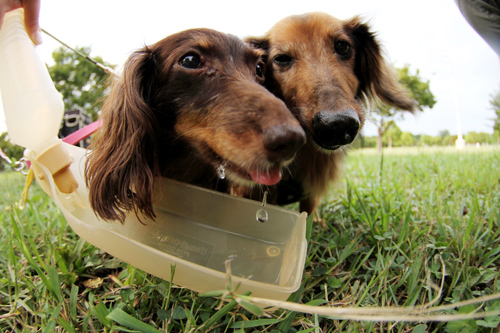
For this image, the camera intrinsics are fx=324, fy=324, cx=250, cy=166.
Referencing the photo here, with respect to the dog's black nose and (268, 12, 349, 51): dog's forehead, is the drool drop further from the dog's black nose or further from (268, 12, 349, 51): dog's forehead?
(268, 12, 349, 51): dog's forehead

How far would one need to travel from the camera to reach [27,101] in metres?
1.58

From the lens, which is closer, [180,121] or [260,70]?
[180,121]

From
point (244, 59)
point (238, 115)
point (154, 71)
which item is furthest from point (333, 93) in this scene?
point (154, 71)

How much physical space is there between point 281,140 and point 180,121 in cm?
68

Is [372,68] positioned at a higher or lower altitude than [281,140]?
higher

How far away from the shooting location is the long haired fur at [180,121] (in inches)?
52.0

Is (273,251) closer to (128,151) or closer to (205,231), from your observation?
(205,231)

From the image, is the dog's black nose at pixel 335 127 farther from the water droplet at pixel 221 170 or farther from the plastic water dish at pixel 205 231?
the water droplet at pixel 221 170

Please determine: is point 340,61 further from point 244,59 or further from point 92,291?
point 92,291

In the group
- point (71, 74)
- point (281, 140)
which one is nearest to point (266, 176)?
point (281, 140)

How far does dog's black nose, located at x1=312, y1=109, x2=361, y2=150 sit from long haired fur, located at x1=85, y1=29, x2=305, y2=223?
37 centimetres

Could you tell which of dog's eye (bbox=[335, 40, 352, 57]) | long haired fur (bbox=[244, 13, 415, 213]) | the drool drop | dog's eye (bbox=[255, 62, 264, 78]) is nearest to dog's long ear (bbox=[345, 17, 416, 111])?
long haired fur (bbox=[244, 13, 415, 213])

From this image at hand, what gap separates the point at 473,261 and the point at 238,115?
1.36 metres

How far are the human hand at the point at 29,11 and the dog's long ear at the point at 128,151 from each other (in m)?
0.51
